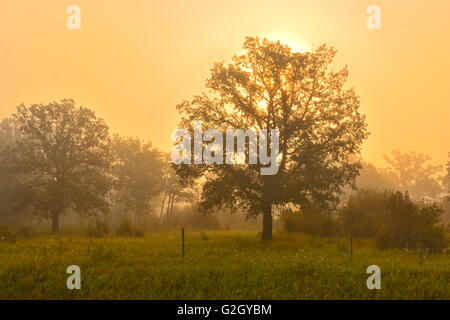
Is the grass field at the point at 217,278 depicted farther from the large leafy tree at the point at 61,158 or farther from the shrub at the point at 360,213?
the large leafy tree at the point at 61,158

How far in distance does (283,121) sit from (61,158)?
23233 millimetres

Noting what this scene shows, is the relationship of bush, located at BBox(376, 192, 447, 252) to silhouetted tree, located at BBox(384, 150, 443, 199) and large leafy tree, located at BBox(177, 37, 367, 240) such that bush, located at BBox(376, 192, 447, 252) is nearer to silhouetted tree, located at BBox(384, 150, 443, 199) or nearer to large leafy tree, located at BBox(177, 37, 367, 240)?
large leafy tree, located at BBox(177, 37, 367, 240)

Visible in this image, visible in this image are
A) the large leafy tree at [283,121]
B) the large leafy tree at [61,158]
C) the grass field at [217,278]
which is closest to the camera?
the grass field at [217,278]

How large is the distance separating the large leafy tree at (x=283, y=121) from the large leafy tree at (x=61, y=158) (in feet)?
52.8

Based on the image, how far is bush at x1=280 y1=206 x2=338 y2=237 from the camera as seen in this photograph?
2819 centimetres

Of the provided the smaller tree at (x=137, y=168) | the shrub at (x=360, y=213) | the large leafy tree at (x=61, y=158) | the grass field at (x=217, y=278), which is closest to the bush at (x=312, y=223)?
the shrub at (x=360, y=213)

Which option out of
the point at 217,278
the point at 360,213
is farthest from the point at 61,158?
the point at 217,278

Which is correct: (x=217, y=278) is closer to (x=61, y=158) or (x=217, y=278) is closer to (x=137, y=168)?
(x=61, y=158)

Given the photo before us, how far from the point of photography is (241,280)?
12.1 m

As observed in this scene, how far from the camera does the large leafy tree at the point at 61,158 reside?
116ft

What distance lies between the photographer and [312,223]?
2892 cm

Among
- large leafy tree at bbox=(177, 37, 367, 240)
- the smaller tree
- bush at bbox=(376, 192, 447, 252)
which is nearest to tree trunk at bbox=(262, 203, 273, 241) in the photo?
large leafy tree at bbox=(177, 37, 367, 240)

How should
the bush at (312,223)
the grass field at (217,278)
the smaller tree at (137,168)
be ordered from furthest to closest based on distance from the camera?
1. the smaller tree at (137,168)
2. the bush at (312,223)
3. the grass field at (217,278)
